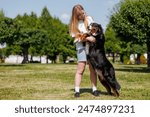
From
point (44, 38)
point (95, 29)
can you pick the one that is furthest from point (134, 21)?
point (44, 38)

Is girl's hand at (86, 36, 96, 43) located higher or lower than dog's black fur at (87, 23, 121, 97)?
higher

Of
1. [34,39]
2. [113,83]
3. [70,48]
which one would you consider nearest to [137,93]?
[113,83]

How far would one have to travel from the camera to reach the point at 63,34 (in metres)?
88.3

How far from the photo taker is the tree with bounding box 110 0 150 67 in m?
32.1

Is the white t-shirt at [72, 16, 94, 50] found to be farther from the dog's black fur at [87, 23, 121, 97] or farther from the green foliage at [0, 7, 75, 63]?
the green foliage at [0, 7, 75, 63]

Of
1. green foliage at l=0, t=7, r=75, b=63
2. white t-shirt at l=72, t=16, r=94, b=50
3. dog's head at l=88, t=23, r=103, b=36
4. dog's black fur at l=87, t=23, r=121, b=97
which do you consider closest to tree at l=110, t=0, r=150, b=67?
white t-shirt at l=72, t=16, r=94, b=50

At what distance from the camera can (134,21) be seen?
33000 mm

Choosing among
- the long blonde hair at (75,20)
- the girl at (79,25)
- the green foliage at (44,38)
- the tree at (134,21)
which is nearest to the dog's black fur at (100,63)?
the girl at (79,25)

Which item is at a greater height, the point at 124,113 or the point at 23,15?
the point at 23,15

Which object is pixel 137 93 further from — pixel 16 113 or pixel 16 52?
pixel 16 52

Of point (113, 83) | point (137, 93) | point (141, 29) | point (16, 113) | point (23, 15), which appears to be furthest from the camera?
point (23, 15)

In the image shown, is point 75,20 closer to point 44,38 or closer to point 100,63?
point 100,63

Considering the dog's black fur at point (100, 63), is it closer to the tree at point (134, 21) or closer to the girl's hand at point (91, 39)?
the girl's hand at point (91, 39)

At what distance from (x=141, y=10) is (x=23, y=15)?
7052 centimetres
